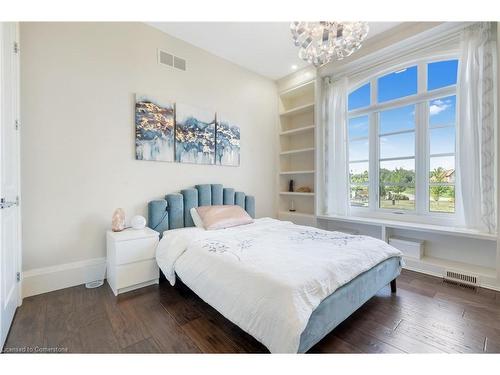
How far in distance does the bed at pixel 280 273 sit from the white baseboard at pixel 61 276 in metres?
0.69

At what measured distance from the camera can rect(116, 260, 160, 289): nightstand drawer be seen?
2127 mm

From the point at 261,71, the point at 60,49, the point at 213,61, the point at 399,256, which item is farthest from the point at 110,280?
the point at 261,71

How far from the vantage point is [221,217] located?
279 cm

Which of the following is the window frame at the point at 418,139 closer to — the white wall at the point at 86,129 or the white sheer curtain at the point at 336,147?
the white sheer curtain at the point at 336,147

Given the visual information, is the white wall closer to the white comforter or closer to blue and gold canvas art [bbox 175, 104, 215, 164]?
blue and gold canvas art [bbox 175, 104, 215, 164]

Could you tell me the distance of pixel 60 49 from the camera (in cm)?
224

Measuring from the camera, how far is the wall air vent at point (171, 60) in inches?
112

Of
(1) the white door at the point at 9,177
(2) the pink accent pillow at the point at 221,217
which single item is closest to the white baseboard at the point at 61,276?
(1) the white door at the point at 9,177

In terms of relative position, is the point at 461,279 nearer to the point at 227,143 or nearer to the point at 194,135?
the point at 227,143

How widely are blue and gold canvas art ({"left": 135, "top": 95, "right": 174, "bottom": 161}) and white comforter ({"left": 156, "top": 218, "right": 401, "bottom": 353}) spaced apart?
3.45 feet

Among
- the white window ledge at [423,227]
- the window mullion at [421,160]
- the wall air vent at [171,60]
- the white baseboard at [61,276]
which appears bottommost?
the white baseboard at [61,276]

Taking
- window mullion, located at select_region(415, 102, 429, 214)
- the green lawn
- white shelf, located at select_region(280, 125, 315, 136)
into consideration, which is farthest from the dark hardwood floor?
white shelf, located at select_region(280, 125, 315, 136)

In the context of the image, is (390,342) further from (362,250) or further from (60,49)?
(60,49)
